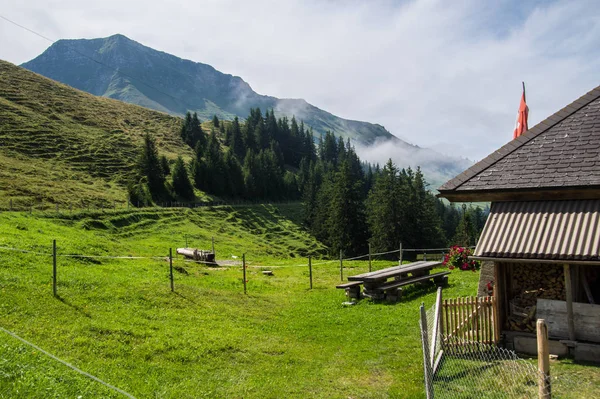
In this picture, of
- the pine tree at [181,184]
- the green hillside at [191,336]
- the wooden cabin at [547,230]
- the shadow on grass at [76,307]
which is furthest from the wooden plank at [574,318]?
the pine tree at [181,184]

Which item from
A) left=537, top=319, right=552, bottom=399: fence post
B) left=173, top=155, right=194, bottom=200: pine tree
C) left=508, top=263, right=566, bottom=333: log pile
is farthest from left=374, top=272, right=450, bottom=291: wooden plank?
left=173, top=155, right=194, bottom=200: pine tree

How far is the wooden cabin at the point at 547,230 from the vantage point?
10.1 m

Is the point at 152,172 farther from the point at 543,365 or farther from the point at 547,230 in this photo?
the point at 543,365

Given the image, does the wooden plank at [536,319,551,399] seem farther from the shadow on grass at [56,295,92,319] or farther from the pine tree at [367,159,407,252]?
the pine tree at [367,159,407,252]

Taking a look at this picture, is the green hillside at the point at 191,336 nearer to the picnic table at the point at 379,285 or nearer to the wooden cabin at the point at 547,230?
the picnic table at the point at 379,285

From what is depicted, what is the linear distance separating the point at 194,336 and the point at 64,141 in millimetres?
84766

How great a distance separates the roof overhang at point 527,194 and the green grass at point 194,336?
4468mm

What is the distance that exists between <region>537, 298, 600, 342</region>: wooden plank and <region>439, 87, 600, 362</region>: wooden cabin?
0.02 m

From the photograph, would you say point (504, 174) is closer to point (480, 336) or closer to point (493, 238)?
point (493, 238)

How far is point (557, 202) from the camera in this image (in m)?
11.3

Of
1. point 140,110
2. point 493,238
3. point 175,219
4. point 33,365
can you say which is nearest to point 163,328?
point 33,365

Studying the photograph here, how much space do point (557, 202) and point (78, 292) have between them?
1499 centimetres

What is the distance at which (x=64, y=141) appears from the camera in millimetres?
82000

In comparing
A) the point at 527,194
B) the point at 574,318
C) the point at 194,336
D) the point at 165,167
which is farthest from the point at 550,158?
the point at 165,167
